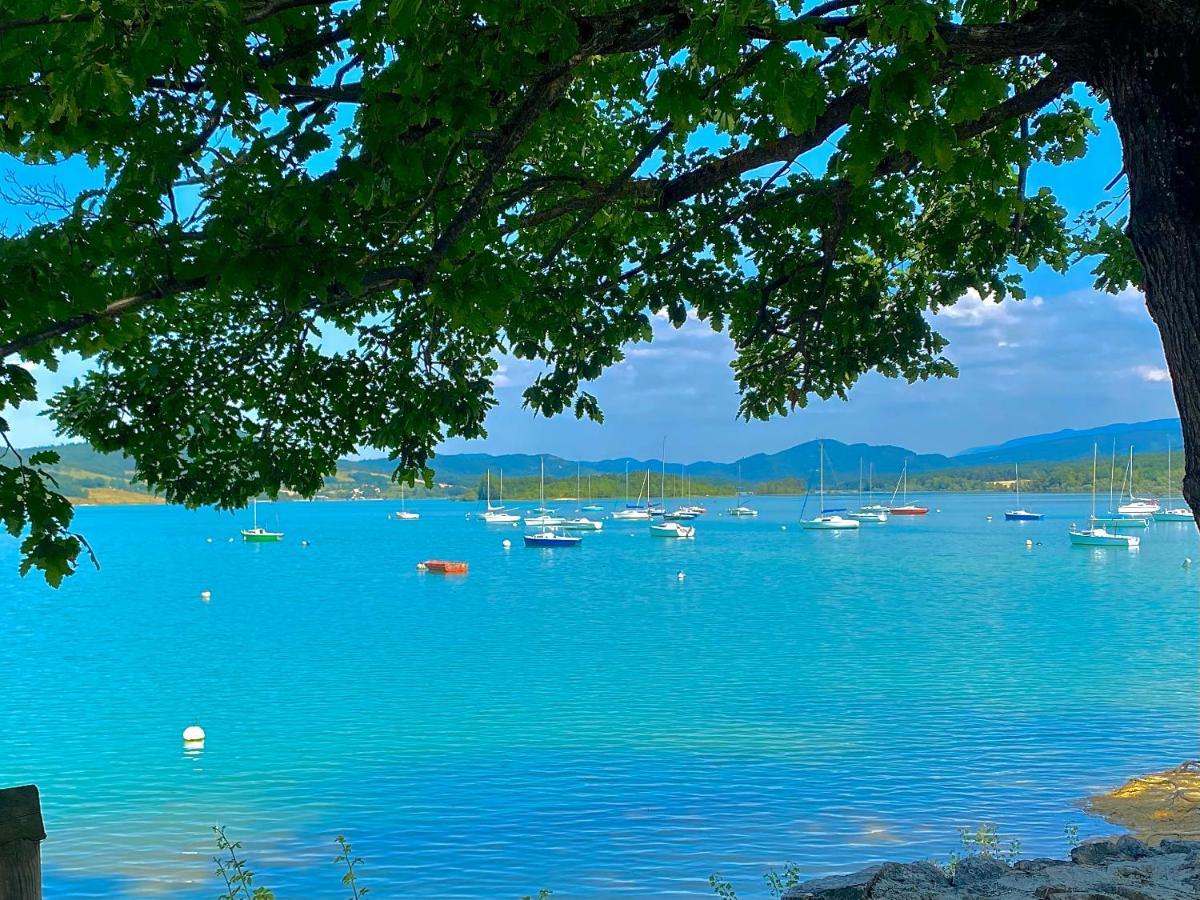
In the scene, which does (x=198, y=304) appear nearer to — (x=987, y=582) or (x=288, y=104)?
(x=288, y=104)

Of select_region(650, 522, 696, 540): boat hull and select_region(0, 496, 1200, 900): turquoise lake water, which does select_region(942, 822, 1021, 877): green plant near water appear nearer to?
select_region(0, 496, 1200, 900): turquoise lake water

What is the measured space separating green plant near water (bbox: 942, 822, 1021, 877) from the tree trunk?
9.35 metres

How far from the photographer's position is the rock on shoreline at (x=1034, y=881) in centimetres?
734

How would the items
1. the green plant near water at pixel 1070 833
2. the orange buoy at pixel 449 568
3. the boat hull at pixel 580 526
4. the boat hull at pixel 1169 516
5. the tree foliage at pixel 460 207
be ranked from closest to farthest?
the tree foliage at pixel 460 207 → the green plant near water at pixel 1070 833 → the orange buoy at pixel 449 568 → the boat hull at pixel 580 526 → the boat hull at pixel 1169 516

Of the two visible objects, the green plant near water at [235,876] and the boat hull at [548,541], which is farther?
the boat hull at [548,541]

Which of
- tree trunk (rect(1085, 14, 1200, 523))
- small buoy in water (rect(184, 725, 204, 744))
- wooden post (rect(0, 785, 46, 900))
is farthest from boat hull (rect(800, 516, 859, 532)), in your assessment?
wooden post (rect(0, 785, 46, 900))

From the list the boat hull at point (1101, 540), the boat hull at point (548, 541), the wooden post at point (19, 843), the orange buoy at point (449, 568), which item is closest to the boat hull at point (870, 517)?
the boat hull at point (1101, 540)

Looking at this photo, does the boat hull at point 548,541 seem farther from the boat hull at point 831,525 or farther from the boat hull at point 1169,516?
the boat hull at point 1169,516

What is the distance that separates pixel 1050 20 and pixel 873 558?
307 feet

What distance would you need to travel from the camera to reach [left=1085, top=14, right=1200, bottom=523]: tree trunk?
16.8 feet

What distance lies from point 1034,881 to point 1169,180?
5.45 meters

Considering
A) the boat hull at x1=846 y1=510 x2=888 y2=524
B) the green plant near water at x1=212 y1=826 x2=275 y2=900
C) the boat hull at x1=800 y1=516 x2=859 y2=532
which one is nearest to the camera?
the green plant near water at x1=212 y1=826 x2=275 y2=900

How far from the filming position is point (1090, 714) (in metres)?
28.7

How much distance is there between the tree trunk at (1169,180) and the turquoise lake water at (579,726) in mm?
11486
